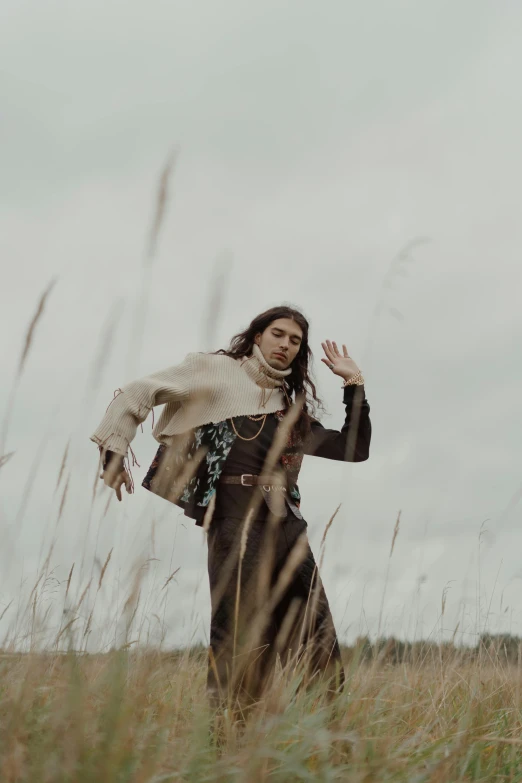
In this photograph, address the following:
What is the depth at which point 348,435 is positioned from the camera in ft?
11.4

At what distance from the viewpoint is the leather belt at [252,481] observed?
3.25 meters

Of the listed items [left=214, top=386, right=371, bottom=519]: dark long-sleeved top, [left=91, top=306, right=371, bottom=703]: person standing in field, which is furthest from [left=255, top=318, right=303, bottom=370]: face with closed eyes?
[left=214, top=386, right=371, bottom=519]: dark long-sleeved top

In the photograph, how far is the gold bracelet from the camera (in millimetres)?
Result: 3438

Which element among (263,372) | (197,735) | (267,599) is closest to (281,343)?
(263,372)

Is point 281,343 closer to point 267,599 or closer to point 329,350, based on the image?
point 329,350

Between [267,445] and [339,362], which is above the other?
[339,362]

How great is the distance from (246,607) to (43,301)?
1.39m

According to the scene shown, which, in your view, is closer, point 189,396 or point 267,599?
point 267,599

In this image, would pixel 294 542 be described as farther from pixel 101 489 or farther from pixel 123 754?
pixel 123 754

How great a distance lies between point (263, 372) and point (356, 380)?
0.41m

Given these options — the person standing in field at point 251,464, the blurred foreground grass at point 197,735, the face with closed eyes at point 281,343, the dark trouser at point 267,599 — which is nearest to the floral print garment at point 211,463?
the person standing in field at point 251,464

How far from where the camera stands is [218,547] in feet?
10.6

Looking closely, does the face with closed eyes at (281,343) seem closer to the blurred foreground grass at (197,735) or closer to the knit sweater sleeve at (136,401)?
the knit sweater sleeve at (136,401)

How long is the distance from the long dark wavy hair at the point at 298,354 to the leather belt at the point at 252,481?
572 mm
